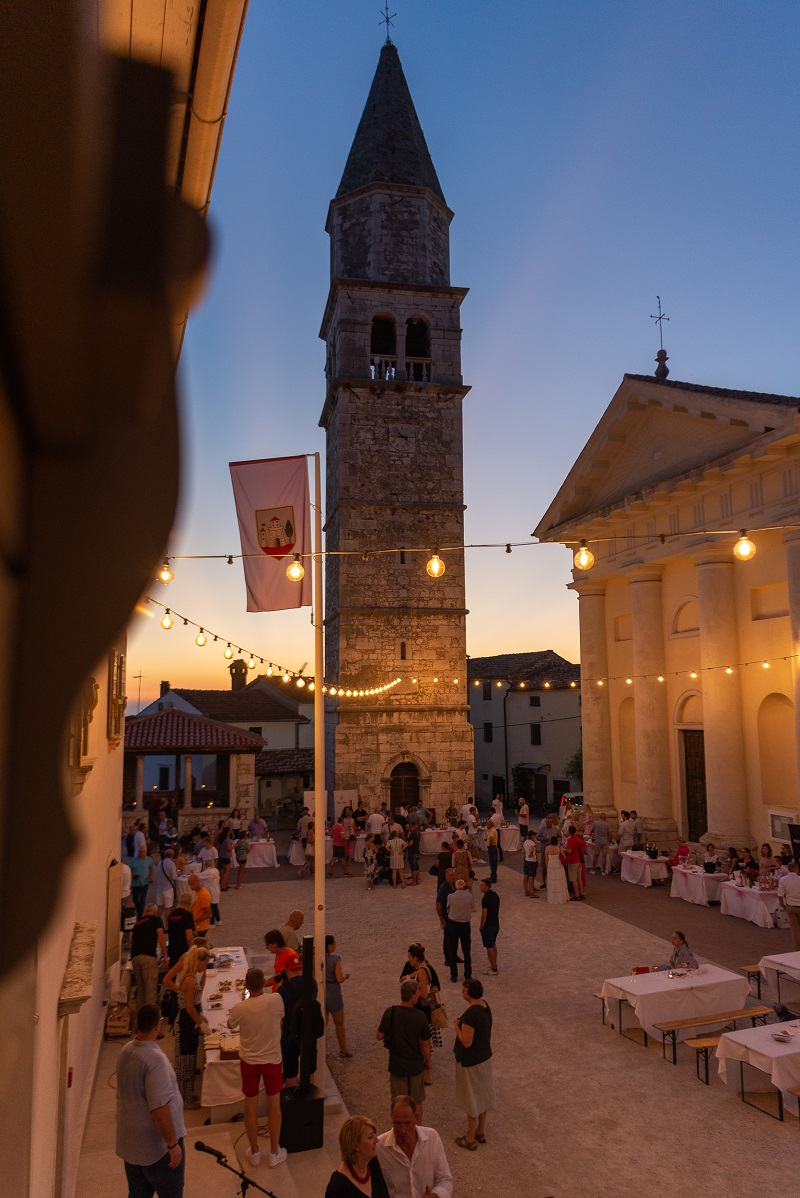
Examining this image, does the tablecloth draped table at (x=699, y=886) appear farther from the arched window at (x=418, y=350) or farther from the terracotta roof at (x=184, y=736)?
the arched window at (x=418, y=350)

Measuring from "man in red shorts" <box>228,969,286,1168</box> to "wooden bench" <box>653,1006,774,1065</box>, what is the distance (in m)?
5.08

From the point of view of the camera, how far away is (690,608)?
23.6 metres

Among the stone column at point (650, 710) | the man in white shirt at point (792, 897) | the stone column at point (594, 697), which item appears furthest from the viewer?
the stone column at point (594, 697)

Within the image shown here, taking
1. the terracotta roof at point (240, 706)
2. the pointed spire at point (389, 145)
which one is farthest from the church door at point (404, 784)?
the pointed spire at point (389, 145)

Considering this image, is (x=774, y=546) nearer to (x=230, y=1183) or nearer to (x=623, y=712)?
(x=623, y=712)

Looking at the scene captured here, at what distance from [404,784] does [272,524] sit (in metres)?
22.8

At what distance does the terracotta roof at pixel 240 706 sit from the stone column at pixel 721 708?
29392 millimetres

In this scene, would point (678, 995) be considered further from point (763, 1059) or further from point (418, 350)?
point (418, 350)

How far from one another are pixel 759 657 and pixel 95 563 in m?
22.0

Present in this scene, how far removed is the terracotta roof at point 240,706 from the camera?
47812 millimetres

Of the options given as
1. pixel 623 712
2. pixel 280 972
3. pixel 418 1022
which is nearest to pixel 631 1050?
pixel 418 1022

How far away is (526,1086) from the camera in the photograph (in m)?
9.34

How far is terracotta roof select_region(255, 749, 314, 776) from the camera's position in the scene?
38875 mm

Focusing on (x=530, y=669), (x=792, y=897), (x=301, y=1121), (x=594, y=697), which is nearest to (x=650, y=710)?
(x=594, y=697)
